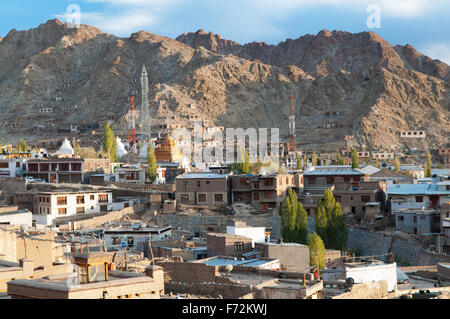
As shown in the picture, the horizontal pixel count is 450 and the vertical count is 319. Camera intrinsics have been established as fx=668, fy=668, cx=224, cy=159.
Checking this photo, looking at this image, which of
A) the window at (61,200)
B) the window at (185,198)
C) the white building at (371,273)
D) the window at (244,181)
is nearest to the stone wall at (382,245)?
the window at (244,181)

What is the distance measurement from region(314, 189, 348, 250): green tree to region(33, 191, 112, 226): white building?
49.8ft

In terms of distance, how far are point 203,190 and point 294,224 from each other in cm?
982

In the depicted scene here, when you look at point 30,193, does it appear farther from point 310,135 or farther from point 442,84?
point 442,84

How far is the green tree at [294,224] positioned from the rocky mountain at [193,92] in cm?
5347

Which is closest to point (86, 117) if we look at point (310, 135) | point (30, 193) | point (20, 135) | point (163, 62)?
point (20, 135)

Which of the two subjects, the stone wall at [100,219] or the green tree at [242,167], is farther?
the green tree at [242,167]

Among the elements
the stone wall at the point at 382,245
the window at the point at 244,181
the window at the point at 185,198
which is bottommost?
the stone wall at the point at 382,245

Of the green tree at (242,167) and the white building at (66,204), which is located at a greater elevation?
the green tree at (242,167)

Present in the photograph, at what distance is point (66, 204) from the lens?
42.8 metres

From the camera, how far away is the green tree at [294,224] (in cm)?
3622

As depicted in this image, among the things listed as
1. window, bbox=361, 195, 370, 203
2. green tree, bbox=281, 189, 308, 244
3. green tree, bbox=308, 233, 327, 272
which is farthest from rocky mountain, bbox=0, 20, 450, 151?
green tree, bbox=308, 233, 327, 272

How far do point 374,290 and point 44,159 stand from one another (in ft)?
140

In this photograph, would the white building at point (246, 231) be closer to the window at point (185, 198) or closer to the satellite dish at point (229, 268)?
the satellite dish at point (229, 268)

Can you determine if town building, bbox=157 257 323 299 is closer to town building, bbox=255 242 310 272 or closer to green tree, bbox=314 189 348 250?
town building, bbox=255 242 310 272
